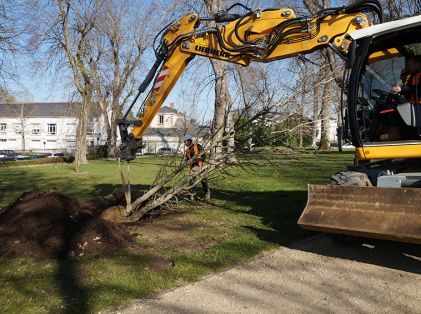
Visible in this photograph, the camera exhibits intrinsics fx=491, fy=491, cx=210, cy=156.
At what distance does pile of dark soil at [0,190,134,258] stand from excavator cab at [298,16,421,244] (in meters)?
2.74

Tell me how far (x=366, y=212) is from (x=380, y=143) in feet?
3.29

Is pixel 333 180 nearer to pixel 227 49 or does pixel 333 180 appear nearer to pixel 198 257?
pixel 198 257

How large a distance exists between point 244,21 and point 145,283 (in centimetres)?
449

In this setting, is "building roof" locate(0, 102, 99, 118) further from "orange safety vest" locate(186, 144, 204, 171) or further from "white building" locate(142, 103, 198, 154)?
"orange safety vest" locate(186, 144, 204, 171)

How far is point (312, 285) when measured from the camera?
5.43 metres

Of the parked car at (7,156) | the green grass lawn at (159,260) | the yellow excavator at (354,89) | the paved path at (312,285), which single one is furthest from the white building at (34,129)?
the paved path at (312,285)

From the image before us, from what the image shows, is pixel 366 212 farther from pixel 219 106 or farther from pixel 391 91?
pixel 219 106

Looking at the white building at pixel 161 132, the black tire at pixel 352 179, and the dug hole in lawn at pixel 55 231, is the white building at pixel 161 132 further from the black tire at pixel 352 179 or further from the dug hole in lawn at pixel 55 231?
the black tire at pixel 352 179

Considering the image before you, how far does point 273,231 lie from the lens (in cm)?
→ 800

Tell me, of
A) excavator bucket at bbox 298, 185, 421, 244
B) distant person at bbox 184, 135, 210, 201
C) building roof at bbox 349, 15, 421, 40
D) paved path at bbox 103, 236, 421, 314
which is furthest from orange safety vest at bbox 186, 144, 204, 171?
building roof at bbox 349, 15, 421, 40

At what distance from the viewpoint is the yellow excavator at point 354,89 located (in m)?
5.81

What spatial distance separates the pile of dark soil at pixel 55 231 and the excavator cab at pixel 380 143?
274 cm

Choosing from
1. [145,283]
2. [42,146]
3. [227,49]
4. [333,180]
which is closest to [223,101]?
[227,49]

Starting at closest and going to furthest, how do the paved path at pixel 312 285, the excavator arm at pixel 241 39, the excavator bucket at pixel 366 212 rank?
the paved path at pixel 312 285 → the excavator bucket at pixel 366 212 → the excavator arm at pixel 241 39
